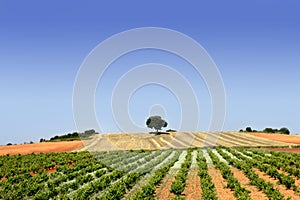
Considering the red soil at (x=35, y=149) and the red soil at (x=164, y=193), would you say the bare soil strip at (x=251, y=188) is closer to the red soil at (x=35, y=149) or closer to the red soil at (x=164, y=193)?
the red soil at (x=164, y=193)

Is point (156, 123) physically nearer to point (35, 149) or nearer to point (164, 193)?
point (35, 149)

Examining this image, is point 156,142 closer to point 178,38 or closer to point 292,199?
point 178,38

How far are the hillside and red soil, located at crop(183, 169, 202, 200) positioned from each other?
37.7 meters

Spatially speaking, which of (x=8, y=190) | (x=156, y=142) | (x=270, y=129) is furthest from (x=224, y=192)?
(x=270, y=129)

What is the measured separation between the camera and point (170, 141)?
3039 inches

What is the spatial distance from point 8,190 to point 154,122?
68.9m

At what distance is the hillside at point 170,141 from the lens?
68.7 meters

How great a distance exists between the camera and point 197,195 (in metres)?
21.0

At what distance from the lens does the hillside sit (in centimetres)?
6874

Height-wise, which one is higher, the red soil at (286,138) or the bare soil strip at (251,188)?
the red soil at (286,138)

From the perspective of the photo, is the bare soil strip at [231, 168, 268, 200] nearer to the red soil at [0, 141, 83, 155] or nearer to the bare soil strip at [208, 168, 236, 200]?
the bare soil strip at [208, 168, 236, 200]

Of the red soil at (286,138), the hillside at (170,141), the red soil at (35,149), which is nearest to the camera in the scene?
the red soil at (35,149)

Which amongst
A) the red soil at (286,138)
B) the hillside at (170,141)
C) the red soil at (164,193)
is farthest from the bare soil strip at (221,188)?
the red soil at (286,138)

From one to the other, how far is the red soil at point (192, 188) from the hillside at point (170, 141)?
124 feet
